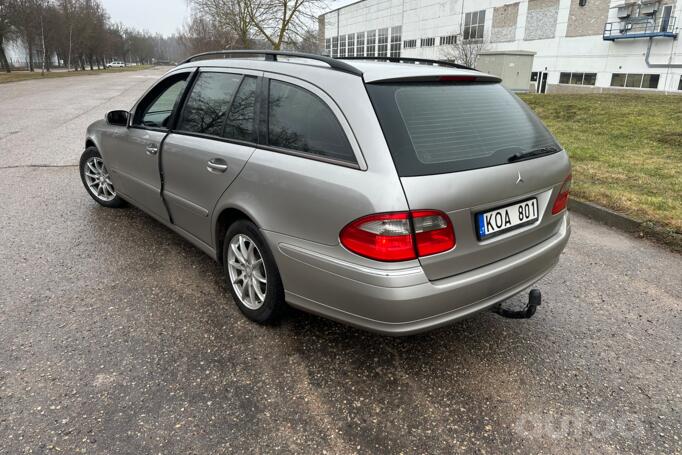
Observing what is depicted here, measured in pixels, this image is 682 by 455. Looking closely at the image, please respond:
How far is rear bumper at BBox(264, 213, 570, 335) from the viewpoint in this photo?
7.00 ft

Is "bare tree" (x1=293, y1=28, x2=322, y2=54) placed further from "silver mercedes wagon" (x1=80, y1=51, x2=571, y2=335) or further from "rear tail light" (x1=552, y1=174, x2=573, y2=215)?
"rear tail light" (x1=552, y1=174, x2=573, y2=215)

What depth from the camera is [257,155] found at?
269 cm

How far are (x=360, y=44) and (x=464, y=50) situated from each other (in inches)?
1138

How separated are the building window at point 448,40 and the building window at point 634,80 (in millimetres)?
17156

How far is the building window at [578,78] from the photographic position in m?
35.0

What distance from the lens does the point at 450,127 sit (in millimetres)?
2447

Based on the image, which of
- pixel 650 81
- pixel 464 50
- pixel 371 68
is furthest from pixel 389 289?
pixel 464 50

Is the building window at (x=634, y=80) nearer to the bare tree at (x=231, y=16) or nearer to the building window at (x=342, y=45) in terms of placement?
the bare tree at (x=231, y=16)

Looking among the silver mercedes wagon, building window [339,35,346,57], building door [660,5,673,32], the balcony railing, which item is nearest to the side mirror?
the silver mercedes wagon

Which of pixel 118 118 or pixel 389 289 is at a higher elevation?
pixel 118 118

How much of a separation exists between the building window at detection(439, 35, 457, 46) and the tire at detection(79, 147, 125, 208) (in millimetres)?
46886

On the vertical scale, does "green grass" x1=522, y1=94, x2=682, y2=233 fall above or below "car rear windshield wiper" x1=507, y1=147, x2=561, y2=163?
below

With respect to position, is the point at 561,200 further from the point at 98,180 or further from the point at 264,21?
the point at 264,21

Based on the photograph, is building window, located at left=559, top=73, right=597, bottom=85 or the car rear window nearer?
the car rear window
